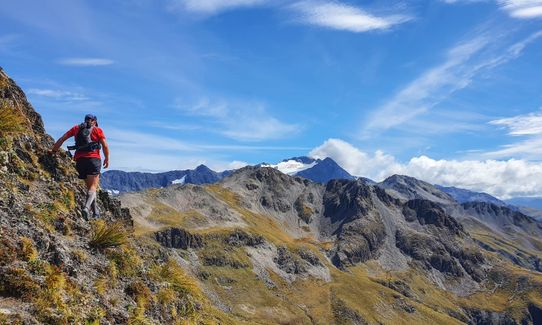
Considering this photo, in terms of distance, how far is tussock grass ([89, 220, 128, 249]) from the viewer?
17656mm

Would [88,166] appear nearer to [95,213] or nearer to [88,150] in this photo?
[88,150]

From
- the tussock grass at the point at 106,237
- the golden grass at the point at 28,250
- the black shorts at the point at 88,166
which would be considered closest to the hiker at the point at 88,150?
the black shorts at the point at 88,166

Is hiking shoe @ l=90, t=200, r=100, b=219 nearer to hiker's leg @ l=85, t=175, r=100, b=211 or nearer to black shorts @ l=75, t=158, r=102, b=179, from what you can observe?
hiker's leg @ l=85, t=175, r=100, b=211

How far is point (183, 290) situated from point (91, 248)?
5725 millimetres

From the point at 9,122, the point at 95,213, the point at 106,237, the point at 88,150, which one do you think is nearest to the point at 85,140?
the point at 88,150

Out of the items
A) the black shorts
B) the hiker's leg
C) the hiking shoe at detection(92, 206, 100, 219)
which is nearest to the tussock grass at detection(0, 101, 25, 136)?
the black shorts

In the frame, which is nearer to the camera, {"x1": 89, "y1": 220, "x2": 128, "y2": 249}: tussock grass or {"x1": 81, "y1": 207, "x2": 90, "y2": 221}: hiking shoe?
{"x1": 89, "y1": 220, "x2": 128, "y2": 249}: tussock grass

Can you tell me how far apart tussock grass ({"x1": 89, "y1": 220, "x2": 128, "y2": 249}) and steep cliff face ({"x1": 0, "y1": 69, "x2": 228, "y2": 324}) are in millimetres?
39

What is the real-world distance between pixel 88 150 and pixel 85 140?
19.0 inches

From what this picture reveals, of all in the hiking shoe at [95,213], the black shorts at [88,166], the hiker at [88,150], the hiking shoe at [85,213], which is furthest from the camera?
the hiking shoe at [95,213]

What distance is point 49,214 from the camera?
16.6 m

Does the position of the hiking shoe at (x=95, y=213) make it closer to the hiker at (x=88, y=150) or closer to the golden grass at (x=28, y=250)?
the hiker at (x=88, y=150)

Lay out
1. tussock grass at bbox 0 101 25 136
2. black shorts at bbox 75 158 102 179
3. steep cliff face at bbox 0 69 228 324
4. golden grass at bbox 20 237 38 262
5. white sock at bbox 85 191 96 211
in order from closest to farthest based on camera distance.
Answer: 1. steep cliff face at bbox 0 69 228 324
2. golden grass at bbox 20 237 38 262
3. tussock grass at bbox 0 101 25 136
4. white sock at bbox 85 191 96 211
5. black shorts at bbox 75 158 102 179

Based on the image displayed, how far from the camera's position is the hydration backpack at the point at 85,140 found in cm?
1877
